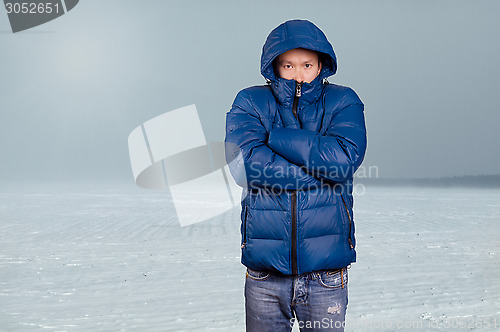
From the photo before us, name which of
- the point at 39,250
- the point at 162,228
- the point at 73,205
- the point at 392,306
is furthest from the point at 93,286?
the point at 73,205

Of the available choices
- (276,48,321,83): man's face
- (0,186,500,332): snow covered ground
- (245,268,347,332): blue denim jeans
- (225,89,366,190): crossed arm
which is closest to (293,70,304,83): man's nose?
(276,48,321,83): man's face

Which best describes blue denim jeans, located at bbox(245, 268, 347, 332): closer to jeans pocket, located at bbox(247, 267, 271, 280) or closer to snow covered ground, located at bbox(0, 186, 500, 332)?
jeans pocket, located at bbox(247, 267, 271, 280)

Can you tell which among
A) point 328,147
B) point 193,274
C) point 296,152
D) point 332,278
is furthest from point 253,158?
point 193,274

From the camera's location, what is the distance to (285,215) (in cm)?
185

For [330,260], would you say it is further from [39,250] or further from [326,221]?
[39,250]

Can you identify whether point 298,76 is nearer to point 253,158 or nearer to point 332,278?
point 253,158

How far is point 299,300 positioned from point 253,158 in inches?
20.7

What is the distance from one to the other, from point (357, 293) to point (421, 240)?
308cm

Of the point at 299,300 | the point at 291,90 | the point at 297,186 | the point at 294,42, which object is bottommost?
the point at 299,300

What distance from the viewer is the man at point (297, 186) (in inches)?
72.6

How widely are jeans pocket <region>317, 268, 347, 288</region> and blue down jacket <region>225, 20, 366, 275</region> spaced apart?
4 centimetres

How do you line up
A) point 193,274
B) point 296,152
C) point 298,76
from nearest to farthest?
point 296,152 < point 298,76 < point 193,274

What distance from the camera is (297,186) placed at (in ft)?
6.04

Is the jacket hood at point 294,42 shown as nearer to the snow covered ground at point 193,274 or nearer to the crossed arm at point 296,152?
the crossed arm at point 296,152
